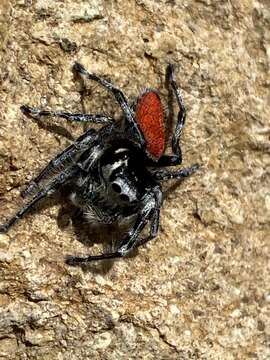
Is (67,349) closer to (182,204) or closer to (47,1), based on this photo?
(182,204)

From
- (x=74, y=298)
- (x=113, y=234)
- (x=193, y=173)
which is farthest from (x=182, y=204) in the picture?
(x=74, y=298)

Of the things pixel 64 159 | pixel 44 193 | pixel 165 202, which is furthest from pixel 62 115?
pixel 165 202

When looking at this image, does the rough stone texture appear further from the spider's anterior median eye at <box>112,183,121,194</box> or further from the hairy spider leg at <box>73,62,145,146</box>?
the spider's anterior median eye at <box>112,183,121,194</box>

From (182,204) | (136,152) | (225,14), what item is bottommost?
(182,204)

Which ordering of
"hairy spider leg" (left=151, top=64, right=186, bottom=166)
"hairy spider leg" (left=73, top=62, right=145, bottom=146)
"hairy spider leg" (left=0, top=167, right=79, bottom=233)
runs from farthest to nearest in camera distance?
"hairy spider leg" (left=151, top=64, right=186, bottom=166) → "hairy spider leg" (left=73, top=62, right=145, bottom=146) → "hairy spider leg" (left=0, top=167, right=79, bottom=233)

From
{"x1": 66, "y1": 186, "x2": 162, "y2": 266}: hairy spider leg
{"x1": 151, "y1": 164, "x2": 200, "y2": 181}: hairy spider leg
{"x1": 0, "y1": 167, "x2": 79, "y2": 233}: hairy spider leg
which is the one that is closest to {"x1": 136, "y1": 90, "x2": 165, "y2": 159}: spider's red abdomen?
{"x1": 151, "y1": 164, "x2": 200, "y2": 181}: hairy spider leg
